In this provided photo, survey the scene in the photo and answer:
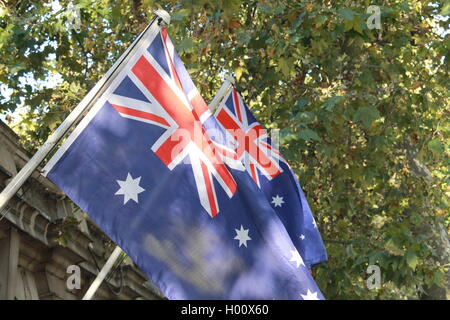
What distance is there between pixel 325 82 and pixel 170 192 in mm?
6057

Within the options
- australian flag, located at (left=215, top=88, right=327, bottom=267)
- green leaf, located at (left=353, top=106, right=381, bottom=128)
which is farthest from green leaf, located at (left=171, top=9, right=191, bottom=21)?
green leaf, located at (left=353, top=106, right=381, bottom=128)

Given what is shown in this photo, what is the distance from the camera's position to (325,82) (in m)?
10.9

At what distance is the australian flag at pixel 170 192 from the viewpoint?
494cm

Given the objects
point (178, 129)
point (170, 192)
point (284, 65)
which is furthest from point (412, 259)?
point (170, 192)

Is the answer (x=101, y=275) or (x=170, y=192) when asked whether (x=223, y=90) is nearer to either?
(x=101, y=275)

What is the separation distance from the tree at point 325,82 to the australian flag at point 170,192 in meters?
2.86

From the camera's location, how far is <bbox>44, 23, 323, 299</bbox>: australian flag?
4.94m

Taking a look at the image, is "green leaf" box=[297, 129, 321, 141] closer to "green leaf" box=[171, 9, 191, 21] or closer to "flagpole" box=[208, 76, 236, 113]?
"flagpole" box=[208, 76, 236, 113]

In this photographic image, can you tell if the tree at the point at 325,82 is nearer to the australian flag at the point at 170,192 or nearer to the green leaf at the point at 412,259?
the green leaf at the point at 412,259

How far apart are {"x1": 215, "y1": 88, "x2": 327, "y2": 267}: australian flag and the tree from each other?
22.6 inches

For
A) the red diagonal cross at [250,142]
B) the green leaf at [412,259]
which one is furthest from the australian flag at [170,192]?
the green leaf at [412,259]
